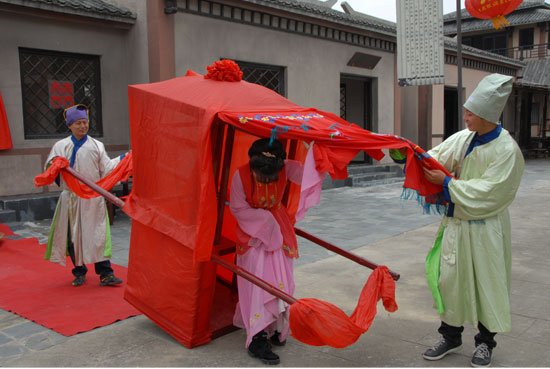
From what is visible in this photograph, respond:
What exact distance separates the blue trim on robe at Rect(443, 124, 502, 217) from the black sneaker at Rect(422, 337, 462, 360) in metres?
0.82

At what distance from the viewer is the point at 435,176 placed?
3.01m

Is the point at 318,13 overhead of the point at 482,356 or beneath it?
overhead

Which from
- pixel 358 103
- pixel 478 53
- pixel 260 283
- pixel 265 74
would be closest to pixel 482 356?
pixel 260 283

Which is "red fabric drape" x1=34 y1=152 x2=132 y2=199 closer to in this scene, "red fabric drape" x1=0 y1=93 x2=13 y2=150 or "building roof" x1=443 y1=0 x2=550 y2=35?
"red fabric drape" x1=0 y1=93 x2=13 y2=150

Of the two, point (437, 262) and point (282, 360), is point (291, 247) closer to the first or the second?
point (282, 360)

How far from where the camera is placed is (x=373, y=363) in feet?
10.3

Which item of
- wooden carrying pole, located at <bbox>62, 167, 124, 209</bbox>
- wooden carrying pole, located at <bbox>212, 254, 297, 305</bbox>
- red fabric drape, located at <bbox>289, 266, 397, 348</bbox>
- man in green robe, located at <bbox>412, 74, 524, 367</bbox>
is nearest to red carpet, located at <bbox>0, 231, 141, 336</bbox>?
wooden carrying pole, located at <bbox>62, 167, 124, 209</bbox>

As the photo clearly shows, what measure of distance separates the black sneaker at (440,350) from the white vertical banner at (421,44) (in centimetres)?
450

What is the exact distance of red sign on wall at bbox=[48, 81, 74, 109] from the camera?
8164mm

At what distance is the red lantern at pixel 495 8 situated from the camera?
735 centimetres

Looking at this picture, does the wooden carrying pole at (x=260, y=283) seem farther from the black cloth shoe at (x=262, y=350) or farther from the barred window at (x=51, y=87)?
the barred window at (x=51, y=87)

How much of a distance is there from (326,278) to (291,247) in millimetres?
1659

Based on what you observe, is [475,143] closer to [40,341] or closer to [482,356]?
[482,356]

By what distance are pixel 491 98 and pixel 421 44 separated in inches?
179
